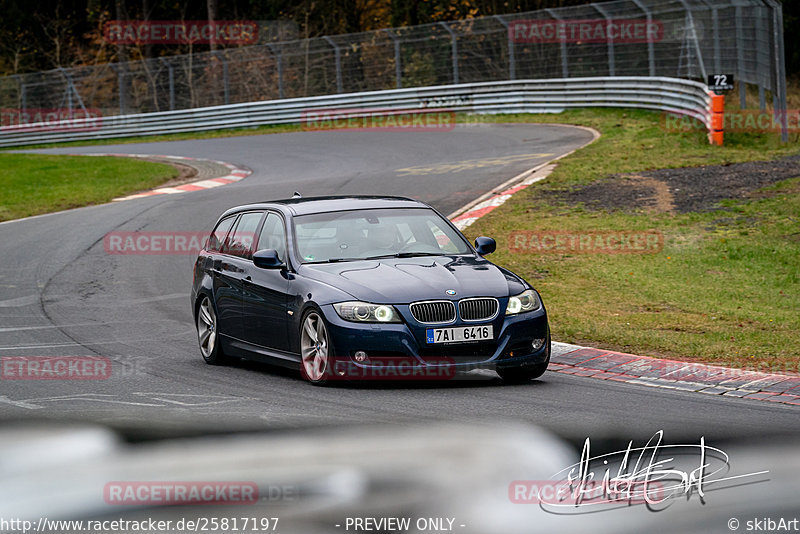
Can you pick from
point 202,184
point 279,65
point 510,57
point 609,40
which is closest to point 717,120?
point 609,40

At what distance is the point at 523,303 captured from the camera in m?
8.71

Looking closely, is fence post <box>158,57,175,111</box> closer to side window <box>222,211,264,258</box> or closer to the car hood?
side window <box>222,211,264,258</box>

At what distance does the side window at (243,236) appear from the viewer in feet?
33.6

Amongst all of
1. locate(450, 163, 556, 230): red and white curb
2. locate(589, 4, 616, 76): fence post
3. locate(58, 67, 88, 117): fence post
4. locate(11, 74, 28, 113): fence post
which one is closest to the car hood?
locate(450, 163, 556, 230): red and white curb

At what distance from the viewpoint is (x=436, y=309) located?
8391 mm

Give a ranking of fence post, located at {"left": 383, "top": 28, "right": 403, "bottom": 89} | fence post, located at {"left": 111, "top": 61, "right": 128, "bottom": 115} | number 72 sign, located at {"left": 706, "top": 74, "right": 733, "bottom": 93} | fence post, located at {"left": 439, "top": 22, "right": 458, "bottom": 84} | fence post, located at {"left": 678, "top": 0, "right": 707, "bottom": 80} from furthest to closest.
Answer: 1. fence post, located at {"left": 111, "top": 61, "right": 128, "bottom": 115}
2. fence post, located at {"left": 383, "top": 28, "right": 403, "bottom": 89}
3. fence post, located at {"left": 439, "top": 22, "right": 458, "bottom": 84}
4. fence post, located at {"left": 678, "top": 0, "right": 707, "bottom": 80}
5. number 72 sign, located at {"left": 706, "top": 74, "right": 733, "bottom": 93}

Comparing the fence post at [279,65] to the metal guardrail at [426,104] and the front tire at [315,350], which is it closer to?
the metal guardrail at [426,104]

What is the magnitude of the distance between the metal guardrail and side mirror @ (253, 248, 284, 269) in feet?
56.6

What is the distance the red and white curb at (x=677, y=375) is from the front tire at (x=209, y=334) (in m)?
2.96

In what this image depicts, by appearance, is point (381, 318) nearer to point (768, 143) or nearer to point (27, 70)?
point (768, 143)

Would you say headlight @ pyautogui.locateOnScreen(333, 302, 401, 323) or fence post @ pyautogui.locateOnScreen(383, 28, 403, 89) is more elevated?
fence post @ pyautogui.locateOnScreen(383, 28, 403, 89)

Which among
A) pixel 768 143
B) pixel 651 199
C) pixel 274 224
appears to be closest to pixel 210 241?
pixel 274 224

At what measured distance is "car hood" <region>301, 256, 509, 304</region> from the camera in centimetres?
844

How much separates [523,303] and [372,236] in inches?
61.3
